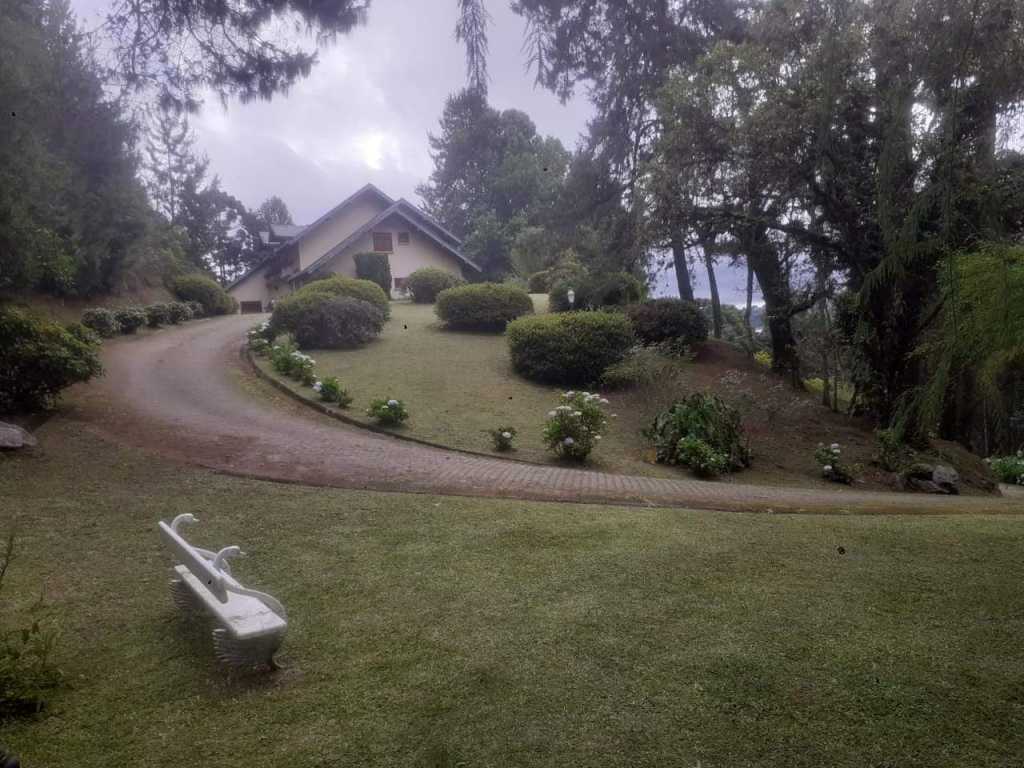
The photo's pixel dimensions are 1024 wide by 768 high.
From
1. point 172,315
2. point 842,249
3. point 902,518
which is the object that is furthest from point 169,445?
point 172,315

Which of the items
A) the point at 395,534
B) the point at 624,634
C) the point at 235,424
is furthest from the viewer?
the point at 235,424

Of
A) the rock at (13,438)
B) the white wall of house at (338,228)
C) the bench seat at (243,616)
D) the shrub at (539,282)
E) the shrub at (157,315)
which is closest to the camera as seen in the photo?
the bench seat at (243,616)

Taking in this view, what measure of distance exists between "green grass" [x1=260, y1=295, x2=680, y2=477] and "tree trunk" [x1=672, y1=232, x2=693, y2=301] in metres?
3.18

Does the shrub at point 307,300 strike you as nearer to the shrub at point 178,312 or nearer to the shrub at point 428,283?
the shrub at point 428,283

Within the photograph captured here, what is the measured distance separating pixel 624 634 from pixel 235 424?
852 cm

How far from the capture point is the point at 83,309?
23.6m

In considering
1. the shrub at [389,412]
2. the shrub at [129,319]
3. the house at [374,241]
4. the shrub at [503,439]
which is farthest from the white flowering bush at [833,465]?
the house at [374,241]

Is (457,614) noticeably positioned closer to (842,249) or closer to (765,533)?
(765,533)

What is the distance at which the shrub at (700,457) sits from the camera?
35.3ft

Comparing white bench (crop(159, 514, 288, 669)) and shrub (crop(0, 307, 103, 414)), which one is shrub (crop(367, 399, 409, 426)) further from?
white bench (crop(159, 514, 288, 669))

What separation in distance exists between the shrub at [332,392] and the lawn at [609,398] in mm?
204

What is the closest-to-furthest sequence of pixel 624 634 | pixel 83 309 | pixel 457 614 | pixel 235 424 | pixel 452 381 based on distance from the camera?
pixel 624 634
pixel 457 614
pixel 235 424
pixel 452 381
pixel 83 309

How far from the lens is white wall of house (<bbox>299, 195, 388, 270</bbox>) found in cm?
3397

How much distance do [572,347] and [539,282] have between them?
53.0 feet
